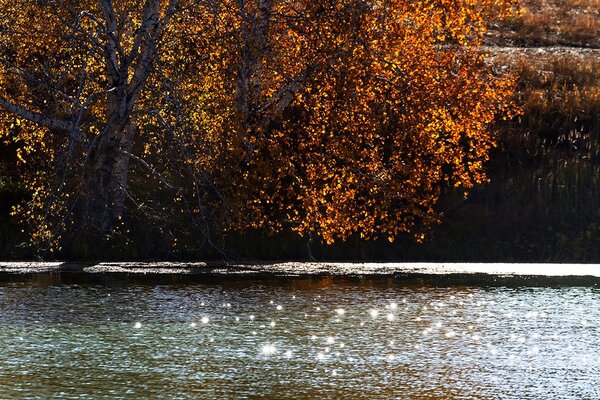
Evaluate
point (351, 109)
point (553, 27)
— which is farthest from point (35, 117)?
point (553, 27)

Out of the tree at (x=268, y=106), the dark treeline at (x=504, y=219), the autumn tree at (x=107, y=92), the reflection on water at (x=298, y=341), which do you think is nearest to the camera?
the reflection on water at (x=298, y=341)

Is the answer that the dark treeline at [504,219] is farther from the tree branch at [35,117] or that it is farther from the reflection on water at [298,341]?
the reflection on water at [298,341]

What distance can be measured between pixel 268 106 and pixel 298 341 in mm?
9986

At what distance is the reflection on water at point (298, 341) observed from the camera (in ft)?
31.0

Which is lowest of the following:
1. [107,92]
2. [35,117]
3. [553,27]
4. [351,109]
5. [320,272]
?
[320,272]

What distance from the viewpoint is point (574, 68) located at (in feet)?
96.1

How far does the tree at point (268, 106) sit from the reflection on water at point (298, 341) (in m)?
3.82

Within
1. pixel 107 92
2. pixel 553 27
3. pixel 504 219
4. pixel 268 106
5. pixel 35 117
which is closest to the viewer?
pixel 107 92

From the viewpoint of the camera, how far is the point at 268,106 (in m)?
21.3

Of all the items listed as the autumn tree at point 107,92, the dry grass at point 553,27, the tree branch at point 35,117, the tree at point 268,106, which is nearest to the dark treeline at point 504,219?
the tree at point 268,106

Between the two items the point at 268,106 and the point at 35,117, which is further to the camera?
the point at 268,106

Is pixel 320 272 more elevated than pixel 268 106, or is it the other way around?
pixel 268 106

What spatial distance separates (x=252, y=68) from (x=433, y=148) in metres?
3.61

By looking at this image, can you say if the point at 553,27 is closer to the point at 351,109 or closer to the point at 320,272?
the point at 351,109
